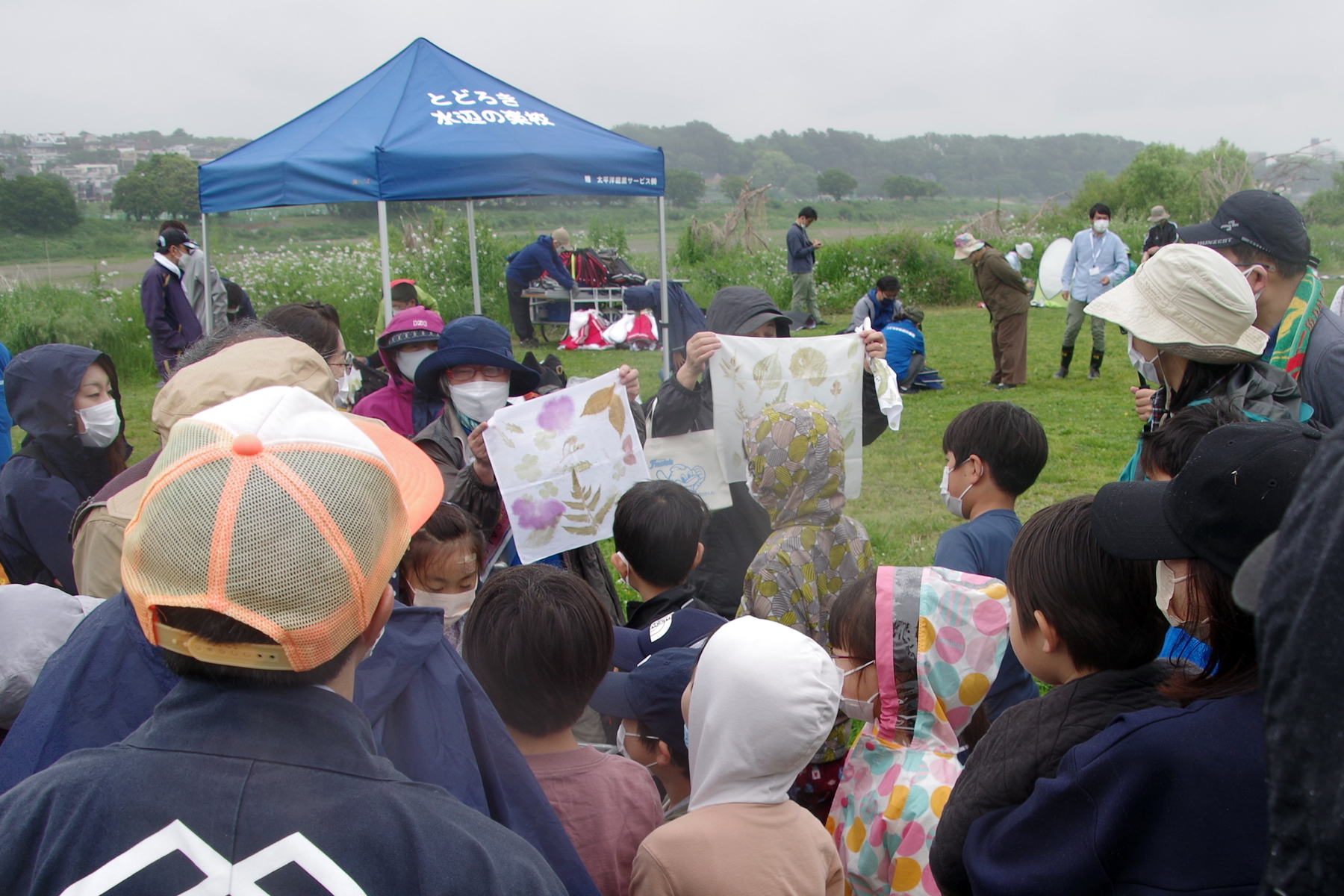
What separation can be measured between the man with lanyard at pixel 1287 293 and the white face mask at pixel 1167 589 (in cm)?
191

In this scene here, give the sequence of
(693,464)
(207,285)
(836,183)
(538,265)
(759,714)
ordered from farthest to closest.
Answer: (836,183) < (538,265) < (207,285) < (693,464) < (759,714)

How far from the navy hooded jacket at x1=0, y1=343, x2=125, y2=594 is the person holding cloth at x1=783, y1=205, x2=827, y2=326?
44.2ft

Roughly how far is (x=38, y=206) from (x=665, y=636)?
24.7 m

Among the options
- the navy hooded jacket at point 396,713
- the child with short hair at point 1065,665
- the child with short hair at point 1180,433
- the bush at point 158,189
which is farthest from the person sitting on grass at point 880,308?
the bush at point 158,189

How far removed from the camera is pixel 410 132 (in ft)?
18.8

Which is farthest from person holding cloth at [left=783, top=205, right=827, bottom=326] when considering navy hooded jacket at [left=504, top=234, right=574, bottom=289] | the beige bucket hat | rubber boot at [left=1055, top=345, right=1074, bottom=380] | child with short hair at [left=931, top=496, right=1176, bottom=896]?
child with short hair at [left=931, top=496, right=1176, bottom=896]

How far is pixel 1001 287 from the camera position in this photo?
1089cm

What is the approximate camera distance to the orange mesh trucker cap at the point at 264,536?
1006 millimetres

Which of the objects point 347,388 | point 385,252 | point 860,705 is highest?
point 385,252

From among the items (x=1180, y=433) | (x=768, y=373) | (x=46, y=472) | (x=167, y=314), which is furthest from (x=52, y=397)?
(x=167, y=314)

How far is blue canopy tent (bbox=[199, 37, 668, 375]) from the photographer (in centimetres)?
552

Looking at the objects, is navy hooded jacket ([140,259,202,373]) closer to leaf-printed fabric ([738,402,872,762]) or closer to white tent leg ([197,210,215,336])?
white tent leg ([197,210,215,336])

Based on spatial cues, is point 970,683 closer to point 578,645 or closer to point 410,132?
point 578,645

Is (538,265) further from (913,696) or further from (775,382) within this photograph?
(913,696)
